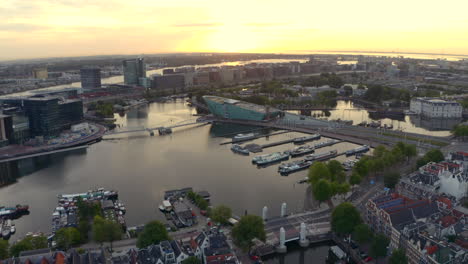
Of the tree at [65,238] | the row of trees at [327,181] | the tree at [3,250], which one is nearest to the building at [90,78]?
the row of trees at [327,181]

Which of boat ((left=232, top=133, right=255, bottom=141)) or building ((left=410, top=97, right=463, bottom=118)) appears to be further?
building ((left=410, top=97, right=463, bottom=118))

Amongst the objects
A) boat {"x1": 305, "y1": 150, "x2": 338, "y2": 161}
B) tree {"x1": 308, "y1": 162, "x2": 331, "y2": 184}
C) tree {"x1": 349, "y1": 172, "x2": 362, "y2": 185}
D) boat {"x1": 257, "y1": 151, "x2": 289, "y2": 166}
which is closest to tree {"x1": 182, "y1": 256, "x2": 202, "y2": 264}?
tree {"x1": 308, "y1": 162, "x2": 331, "y2": 184}

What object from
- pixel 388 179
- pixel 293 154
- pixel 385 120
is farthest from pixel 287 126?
pixel 388 179

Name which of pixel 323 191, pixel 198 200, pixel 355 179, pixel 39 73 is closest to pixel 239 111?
pixel 355 179

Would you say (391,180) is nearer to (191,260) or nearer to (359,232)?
(359,232)

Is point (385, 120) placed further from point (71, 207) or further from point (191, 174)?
point (71, 207)

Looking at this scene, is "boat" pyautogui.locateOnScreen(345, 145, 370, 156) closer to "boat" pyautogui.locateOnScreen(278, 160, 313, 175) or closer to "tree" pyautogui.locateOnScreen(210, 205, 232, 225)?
"boat" pyautogui.locateOnScreen(278, 160, 313, 175)

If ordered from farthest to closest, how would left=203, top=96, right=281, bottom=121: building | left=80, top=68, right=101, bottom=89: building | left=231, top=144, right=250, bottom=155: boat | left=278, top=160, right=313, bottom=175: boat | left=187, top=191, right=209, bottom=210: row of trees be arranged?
left=80, top=68, right=101, bottom=89: building → left=203, top=96, right=281, bottom=121: building → left=231, top=144, right=250, bottom=155: boat → left=278, top=160, right=313, bottom=175: boat → left=187, top=191, right=209, bottom=210: row of trees

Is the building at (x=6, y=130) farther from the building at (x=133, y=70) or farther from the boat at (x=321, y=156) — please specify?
the building at (x=133, y=70)
